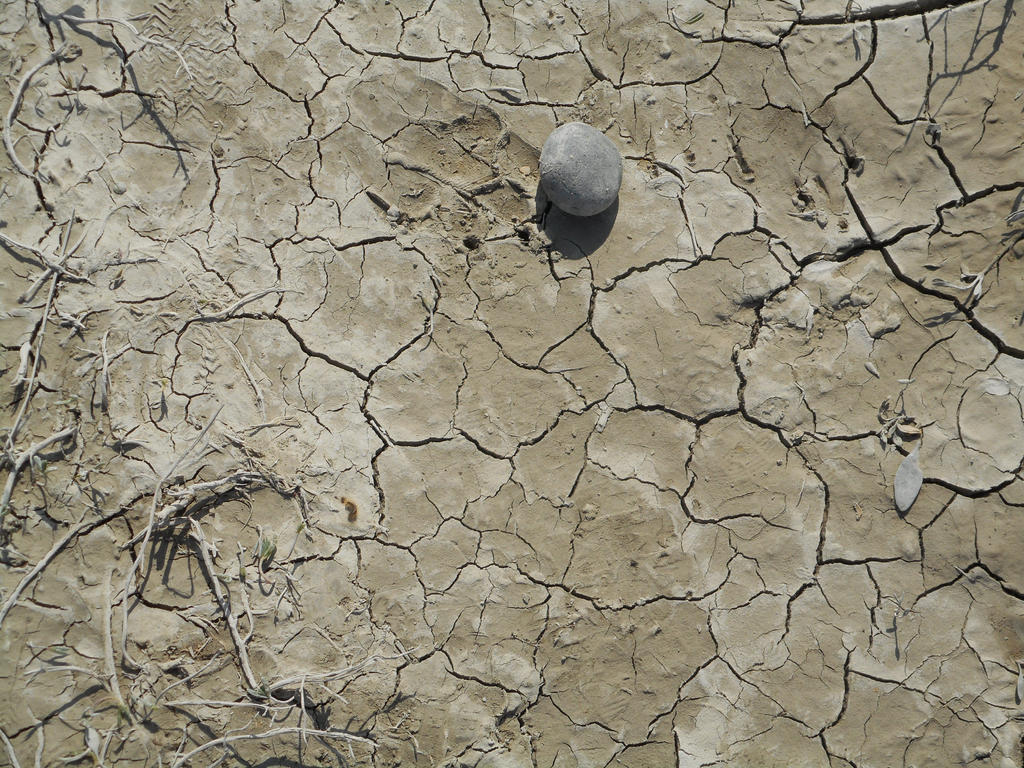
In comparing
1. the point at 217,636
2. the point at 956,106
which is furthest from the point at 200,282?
the point at 956,106

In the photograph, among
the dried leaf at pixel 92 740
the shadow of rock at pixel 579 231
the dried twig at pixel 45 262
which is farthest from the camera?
the shadow of rock at pixel 579 231

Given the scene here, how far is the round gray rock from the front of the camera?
2.86m

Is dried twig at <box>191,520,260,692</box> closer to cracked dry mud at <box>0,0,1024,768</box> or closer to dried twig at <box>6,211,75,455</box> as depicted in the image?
cracked dry mud at <box>0,0,1024,768</box>

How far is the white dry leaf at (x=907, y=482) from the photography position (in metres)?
2.96

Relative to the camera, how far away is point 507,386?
298 centimetres

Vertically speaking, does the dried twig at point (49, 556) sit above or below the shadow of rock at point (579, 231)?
below

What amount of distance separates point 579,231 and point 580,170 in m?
0.28

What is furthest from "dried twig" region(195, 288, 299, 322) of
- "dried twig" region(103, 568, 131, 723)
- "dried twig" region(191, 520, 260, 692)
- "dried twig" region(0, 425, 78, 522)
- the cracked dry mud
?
"dried twig" region(103, 568, 131, 723)

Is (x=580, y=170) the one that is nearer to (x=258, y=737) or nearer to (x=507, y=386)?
(x=507, y=386)

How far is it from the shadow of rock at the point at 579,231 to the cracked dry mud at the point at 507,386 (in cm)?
2

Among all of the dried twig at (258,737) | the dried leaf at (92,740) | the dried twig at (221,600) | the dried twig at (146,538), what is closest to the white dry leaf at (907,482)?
the dried twig at (258,737)

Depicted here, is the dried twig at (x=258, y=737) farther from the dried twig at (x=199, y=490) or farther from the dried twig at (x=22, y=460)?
the dried twig at (x=22, y=460)

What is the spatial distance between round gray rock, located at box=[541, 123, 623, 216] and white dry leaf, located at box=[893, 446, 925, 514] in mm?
1674

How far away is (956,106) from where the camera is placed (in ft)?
10.0
